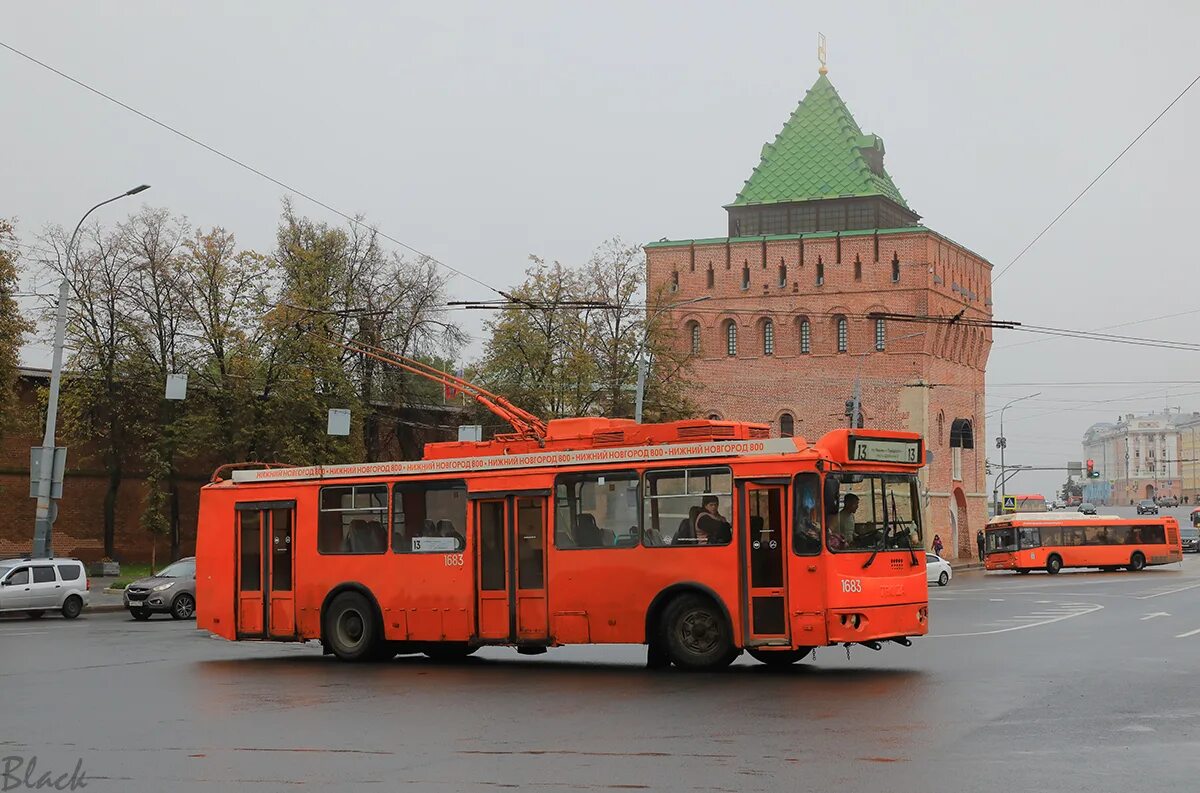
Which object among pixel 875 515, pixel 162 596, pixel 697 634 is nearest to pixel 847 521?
pixel 875 515

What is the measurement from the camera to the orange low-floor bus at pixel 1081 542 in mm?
61844

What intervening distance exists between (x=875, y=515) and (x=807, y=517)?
37.2 inches

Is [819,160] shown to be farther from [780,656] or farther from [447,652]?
[780,656]

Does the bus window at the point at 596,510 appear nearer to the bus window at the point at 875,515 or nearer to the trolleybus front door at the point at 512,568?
the trolleybus front door at the point at 512,568

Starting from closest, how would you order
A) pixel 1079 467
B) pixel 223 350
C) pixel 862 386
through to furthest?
1. pixel 223 350
2. pixel 862 386
3. pixel 1079 467

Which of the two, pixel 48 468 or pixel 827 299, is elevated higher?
pixel 827 299

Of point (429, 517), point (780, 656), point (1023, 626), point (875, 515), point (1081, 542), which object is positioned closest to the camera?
point (875, 515)

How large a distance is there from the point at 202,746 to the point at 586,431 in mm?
7893

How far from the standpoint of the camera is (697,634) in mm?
16922

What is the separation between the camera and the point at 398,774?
980 cm

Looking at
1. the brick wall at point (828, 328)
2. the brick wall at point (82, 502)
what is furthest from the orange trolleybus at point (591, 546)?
the brick wall at point (828, 328)

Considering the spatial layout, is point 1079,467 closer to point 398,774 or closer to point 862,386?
point 862,386

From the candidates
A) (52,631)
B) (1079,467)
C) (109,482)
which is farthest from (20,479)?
(1079,467)

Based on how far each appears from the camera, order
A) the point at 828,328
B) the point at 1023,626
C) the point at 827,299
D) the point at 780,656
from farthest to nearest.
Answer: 1. the point at 828,328
2. the point at 827,299
3. the point at 1023,626
4. the point at 780,656
